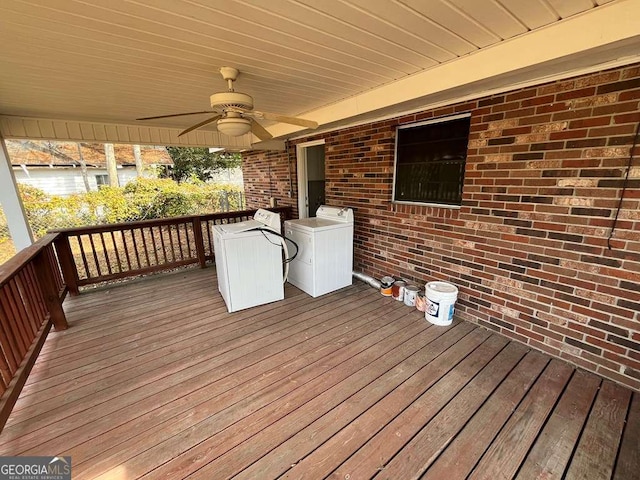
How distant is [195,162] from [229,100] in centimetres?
1069

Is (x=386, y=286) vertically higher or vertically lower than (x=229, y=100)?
lower

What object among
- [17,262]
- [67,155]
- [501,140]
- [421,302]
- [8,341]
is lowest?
[421,302]

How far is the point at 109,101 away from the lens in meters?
2.86

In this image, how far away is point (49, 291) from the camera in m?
2.58

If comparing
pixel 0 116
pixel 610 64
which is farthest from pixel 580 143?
pixel 0 116

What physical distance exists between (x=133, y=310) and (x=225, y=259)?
1.29 m

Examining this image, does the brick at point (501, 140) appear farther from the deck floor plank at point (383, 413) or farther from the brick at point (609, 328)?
the deck floor plank at point (383, 413)

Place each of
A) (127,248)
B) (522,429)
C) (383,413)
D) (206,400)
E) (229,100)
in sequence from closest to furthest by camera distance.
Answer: (522,429)
(383,413)
(206,400)
(229,100)
(127,248)

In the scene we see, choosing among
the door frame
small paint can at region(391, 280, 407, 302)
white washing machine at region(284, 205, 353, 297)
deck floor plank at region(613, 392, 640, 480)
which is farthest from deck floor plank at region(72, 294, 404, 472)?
the door frame

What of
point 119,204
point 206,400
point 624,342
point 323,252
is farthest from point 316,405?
point 119,204

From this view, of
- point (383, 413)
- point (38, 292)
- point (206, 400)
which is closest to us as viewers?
point (383, 413)

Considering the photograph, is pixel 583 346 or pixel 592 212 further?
pixel 583 346

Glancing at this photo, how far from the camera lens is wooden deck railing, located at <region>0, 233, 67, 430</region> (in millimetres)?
1806

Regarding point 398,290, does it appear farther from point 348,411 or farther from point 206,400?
point 206,400
